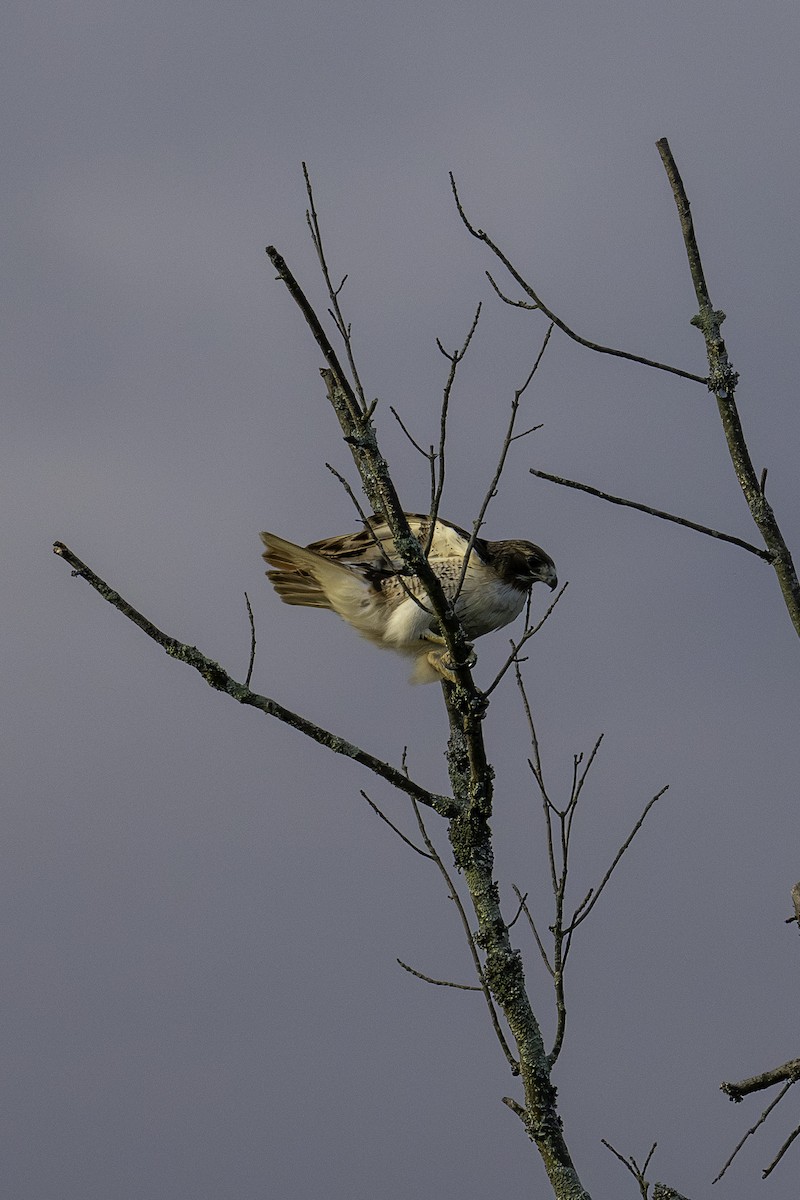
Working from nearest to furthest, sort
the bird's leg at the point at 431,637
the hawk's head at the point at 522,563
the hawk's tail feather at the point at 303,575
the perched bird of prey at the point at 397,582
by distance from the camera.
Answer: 1. the bird's leg at the point at 431,637
2. the perched bird of prey at the point at 397,582
3. the hawk's tail feather at the point at 303,575
4. the hawk's head at the point at 522,563

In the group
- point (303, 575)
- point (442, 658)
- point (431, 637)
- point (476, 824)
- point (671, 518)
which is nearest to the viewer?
point (671, 518)

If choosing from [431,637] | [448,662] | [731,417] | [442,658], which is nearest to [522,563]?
[431,637]

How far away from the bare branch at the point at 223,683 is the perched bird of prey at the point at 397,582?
8.37 feet

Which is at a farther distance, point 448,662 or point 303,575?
point 303,575

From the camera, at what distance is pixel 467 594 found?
7531 millimetres

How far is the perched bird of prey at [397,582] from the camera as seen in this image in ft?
24.2

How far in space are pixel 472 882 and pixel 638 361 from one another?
7.46ft

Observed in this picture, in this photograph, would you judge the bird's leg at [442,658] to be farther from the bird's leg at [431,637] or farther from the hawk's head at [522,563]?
the hawk's head at [522,563]

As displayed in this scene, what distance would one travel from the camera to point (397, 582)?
734 cm

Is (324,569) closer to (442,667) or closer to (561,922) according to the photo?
(442,667)

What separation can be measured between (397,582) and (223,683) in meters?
2.78

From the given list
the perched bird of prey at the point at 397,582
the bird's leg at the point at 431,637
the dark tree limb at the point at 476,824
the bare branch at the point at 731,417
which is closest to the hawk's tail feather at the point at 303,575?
the perched bird of prey at the point at 397,582

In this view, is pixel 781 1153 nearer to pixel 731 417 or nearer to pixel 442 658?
pixel 731 417

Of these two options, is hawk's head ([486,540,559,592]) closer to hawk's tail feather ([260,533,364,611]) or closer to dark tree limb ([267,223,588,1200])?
hawk's tail feather ([260,533,364,611])
